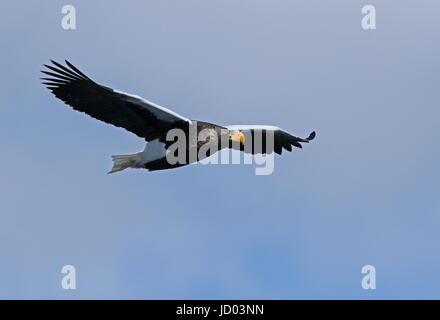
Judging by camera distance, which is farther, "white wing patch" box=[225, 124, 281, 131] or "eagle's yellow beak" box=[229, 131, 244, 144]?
"white wing patch" box=[225, 124, 281, 131]

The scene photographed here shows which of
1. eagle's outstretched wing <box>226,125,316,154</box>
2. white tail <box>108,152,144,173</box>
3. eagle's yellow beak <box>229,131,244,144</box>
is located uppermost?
eagle's outstretched wing <box>226,125,316,154</box>

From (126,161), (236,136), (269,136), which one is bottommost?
(126,161)

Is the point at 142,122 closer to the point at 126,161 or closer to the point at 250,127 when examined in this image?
the point at 126,161

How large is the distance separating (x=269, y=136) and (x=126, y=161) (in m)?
2.70

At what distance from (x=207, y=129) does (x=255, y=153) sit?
200 centimetres

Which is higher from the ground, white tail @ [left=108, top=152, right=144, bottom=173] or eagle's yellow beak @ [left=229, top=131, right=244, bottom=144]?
eagle's yellow beak @ [left=229, top=131, right=244, bottom=144]

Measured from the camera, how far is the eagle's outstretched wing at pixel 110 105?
15.5 meters

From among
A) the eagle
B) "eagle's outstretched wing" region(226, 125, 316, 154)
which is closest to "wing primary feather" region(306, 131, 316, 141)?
"eagle's outstretched wing" region(226, 125, 316, 154)

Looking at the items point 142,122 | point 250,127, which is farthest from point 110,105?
point 250,127

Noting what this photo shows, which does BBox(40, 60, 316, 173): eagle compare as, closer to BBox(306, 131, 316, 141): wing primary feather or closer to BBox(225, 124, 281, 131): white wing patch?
BBox(225, 124, 281, 131): white wing patch

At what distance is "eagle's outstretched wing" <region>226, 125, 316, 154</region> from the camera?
665 inches

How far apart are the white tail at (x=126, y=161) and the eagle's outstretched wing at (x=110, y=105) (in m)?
0.33

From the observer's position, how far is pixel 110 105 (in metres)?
15.7
